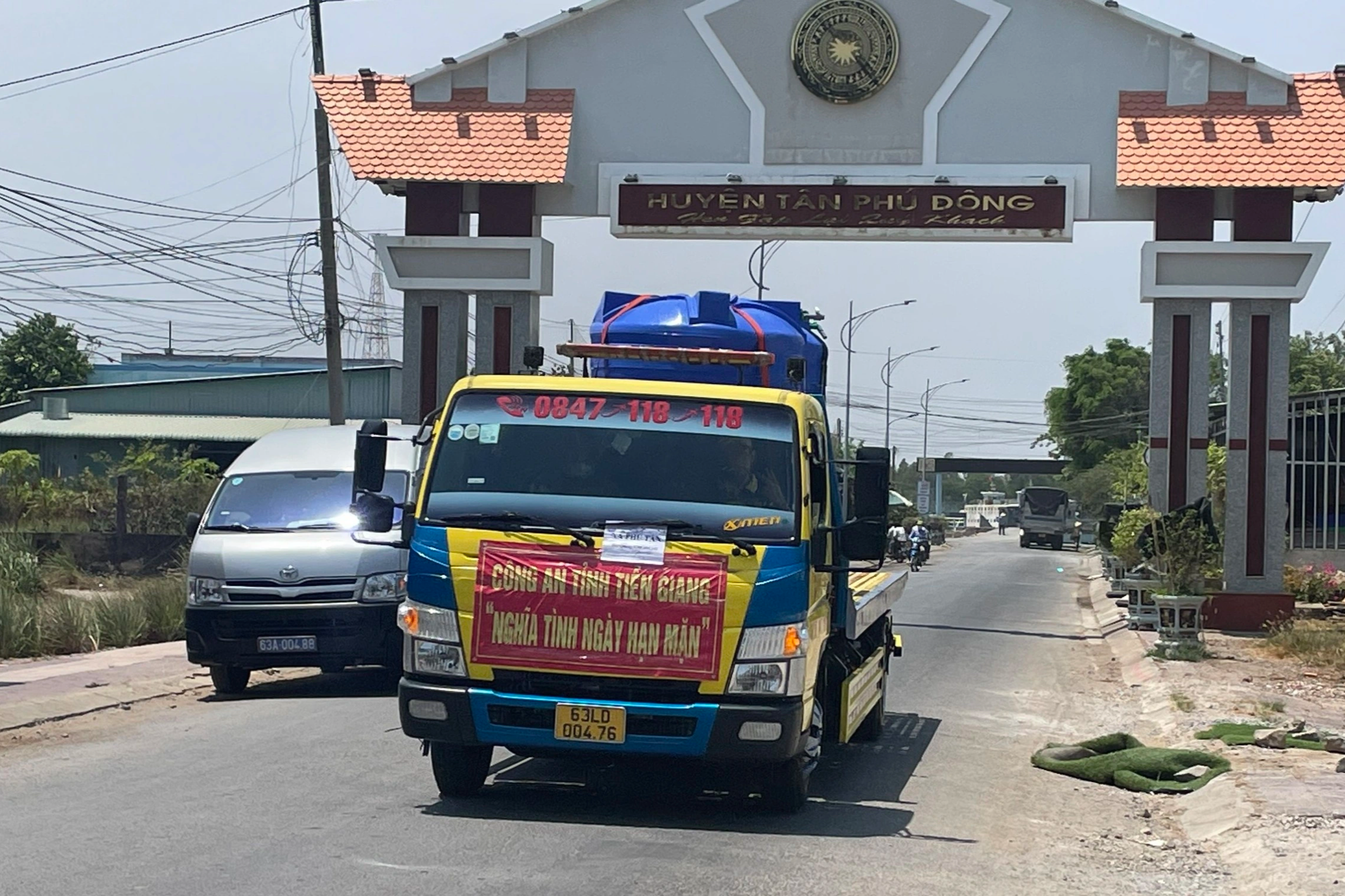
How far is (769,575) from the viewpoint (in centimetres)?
842

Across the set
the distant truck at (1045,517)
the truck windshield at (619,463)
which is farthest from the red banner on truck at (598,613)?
the distant truck at (1045,517)

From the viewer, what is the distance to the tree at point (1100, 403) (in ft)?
290

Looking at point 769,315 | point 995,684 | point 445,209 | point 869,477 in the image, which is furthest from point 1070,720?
point 445,209

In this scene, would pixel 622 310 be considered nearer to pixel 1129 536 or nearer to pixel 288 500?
pixel 288 500

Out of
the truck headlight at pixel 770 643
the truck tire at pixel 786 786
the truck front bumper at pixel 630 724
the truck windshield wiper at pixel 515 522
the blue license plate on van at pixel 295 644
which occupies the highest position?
the truck windshield wiper at pixel 515 522

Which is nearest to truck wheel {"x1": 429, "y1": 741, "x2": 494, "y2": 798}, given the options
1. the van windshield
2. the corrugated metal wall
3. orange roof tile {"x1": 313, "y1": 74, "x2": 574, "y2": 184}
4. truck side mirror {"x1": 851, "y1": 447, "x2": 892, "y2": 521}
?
truck side mirror {"x1": 851, "y1": 447, "x2": 892, "y2": 521}

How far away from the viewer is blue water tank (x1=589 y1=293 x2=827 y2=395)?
39.5ft

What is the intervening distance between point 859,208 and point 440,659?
15.6 metres

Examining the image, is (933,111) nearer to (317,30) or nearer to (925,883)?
(317,30)

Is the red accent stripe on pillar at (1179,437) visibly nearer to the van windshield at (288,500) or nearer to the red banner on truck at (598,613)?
the van windshield at (288,500)

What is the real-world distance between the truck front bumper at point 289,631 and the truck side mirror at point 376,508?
421 centimetres

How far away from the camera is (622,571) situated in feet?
27.5

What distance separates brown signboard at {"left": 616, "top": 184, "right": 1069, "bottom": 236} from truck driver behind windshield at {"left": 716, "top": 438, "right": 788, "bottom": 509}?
14612mm

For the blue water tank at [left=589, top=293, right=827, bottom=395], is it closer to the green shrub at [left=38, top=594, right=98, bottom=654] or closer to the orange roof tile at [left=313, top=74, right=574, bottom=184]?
the green shrub at [left=38, top=594, right=98, bottom=654]
